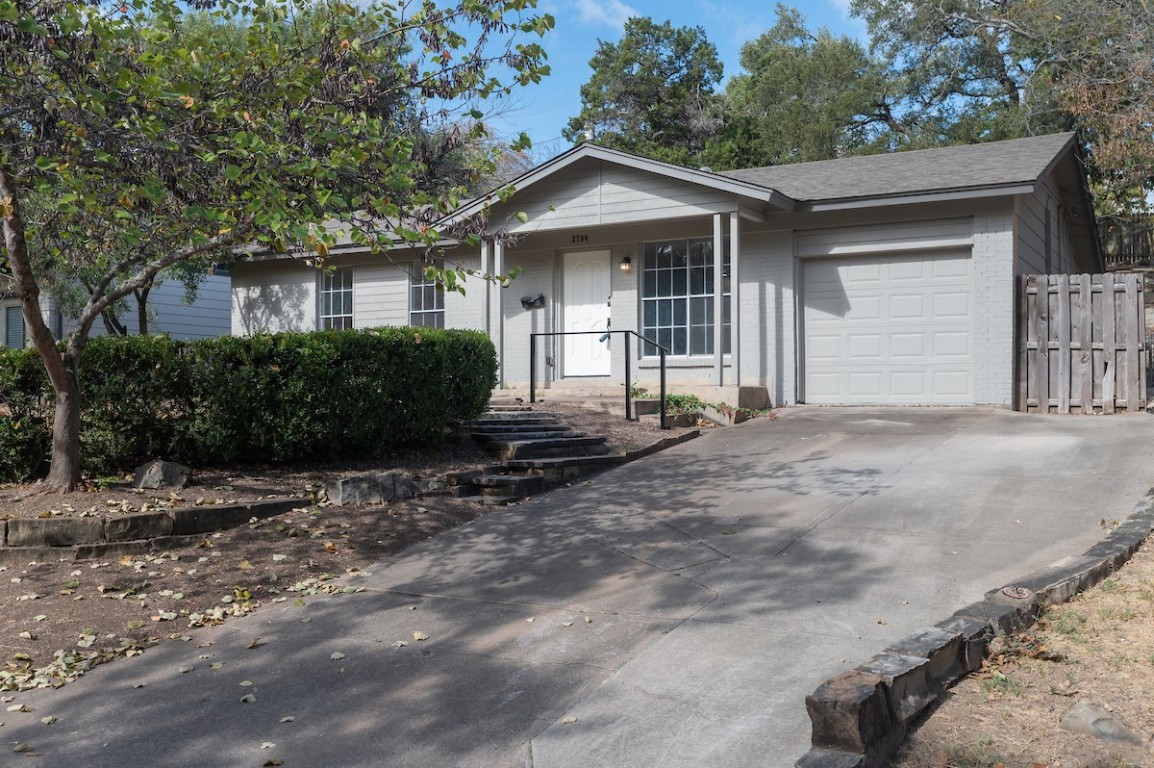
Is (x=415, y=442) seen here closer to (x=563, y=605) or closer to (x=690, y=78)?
(x=563, y=605)

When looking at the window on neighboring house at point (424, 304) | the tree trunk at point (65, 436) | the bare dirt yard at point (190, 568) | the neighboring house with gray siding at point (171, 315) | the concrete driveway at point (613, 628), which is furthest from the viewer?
the neighboring house with gray siding at point (171, 315)

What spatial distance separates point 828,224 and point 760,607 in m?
9.88

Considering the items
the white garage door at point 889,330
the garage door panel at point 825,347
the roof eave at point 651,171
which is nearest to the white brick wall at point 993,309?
the white garage door at point 889,330

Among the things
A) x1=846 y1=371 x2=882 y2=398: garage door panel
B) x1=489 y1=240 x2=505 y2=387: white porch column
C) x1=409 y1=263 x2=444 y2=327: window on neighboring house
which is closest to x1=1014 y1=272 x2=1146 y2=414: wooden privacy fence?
x1=846 y1=371 x2=882 y2=398: garage door panel

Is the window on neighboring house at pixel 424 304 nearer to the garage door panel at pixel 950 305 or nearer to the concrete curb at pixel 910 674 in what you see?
the garage door panel at pixel 950 305

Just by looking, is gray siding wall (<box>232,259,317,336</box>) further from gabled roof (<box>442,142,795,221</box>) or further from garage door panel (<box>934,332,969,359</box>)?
garage door panel (<box>934,332,969,359</box>)

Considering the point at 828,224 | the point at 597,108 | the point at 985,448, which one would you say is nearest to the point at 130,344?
the point at 985,448

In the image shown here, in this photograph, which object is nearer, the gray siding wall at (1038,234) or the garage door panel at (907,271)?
the gray siding wall at (1038,234)

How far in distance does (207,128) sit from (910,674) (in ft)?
19.6

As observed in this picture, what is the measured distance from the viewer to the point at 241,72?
24.5 feet

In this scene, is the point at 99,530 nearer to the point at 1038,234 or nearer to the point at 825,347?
the point at 825,347

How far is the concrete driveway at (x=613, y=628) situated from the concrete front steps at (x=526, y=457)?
0.41 metres

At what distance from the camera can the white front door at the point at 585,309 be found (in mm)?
16422

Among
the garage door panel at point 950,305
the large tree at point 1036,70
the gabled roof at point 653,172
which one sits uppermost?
the large tree at point 1036,70
